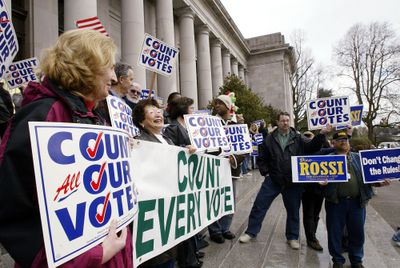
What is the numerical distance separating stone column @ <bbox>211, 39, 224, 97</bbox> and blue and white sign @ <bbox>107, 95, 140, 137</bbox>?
20187mm

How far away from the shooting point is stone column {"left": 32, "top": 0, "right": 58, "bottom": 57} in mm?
9789

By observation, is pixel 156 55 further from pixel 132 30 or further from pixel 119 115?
pixel 132 30

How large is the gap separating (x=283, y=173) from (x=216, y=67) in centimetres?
2027

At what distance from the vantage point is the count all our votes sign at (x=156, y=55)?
520cm

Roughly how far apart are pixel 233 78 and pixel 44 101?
18.2 m

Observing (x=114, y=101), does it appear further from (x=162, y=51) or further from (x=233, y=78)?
→ (x=233, y=78)

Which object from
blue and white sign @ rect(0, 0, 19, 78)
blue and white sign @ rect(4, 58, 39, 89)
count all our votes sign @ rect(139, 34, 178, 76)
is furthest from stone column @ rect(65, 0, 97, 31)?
blue and white sign @ rect(0, 0, 19, 78)

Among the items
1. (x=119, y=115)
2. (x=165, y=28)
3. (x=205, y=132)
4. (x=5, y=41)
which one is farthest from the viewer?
(x=165, y=28)

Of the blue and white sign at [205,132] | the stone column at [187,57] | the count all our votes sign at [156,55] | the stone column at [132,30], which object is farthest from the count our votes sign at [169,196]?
the stone column at [187,57]

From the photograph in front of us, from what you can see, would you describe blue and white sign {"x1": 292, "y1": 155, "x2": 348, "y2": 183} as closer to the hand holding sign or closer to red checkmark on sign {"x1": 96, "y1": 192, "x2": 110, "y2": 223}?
the hand holding sign

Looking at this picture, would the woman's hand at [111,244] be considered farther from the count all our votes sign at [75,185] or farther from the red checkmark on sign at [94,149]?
the red checkmark on sign at [94,149]

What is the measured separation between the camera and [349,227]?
3652 mm

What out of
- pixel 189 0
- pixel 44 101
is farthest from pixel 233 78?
pixel 44 101

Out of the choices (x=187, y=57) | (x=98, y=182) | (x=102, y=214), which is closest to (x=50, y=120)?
(x=98, y=182)
